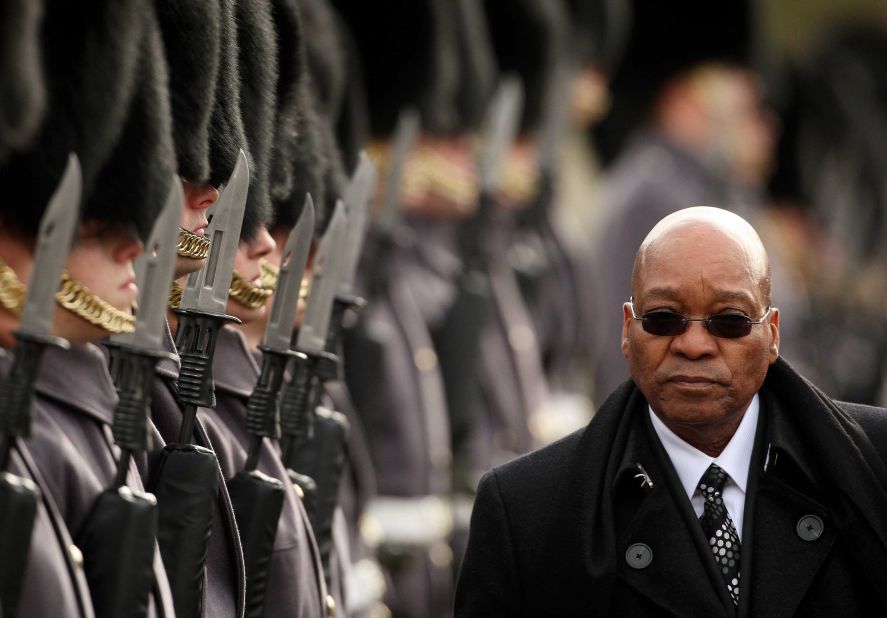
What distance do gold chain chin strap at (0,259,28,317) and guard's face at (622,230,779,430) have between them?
103 cm

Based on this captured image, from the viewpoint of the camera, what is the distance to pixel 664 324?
3.50 metres

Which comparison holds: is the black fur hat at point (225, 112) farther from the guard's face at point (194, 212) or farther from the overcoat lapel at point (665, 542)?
the overcoat lapel at point (665, 542)

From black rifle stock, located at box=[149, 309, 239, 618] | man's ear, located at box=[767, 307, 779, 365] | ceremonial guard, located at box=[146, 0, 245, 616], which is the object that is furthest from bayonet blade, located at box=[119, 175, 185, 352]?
man's ear, located at box=[767, 307, 779, 365]

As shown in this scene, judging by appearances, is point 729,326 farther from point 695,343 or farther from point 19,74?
point 19,74

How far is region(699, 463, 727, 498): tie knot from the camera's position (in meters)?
Result: 3.53

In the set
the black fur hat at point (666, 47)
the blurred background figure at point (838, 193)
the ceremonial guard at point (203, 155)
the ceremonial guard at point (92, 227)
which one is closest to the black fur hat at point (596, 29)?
the black fur hat at point (666, 47)

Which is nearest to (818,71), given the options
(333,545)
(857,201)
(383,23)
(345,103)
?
(857,201)

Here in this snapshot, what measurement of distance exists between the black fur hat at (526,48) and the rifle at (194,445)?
5.64m

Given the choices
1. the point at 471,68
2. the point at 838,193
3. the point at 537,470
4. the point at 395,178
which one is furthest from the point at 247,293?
the point at 838,193

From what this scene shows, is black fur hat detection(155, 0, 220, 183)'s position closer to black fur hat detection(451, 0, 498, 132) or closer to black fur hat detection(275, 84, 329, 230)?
black fur hat detection(275, 84, 329, 230)

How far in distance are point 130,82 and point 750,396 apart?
1106 millimetres

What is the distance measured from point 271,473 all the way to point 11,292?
1.29 meters

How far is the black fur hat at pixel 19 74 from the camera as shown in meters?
2.85

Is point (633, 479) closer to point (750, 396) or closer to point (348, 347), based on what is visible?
point (750, 396)
